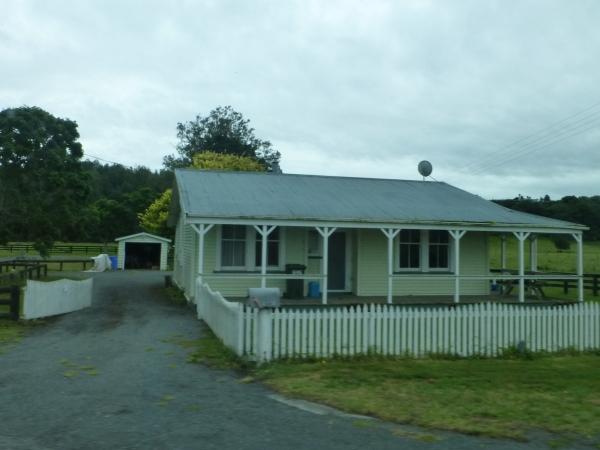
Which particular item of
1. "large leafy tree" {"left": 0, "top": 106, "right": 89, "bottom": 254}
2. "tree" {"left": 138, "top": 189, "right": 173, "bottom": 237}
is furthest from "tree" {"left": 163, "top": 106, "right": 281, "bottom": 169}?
"large leafy tree" {"left": 0, "top": 106, "right": 89, "bottom": 254}

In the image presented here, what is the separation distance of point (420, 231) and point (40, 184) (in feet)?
52.4

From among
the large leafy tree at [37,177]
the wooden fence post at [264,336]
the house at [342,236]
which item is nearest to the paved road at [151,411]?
the wooden fence post at [264,336]

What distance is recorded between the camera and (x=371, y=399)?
7.43 m

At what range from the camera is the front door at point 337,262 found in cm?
1930

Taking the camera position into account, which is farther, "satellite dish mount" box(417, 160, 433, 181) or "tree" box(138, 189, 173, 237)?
"tree" box(138, 189, 173, 237)

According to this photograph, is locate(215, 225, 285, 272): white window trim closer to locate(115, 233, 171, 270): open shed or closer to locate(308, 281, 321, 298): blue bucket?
locate(308, 281, 321, 298): blue bucket

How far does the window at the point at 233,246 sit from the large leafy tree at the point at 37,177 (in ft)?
36.2

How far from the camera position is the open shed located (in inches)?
1575

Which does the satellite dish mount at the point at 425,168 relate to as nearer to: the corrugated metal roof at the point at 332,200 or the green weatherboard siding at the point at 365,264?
the corrugated metal roof at the point at 332,200

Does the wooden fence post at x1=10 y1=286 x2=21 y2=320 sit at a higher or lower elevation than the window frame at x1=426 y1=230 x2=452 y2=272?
lower

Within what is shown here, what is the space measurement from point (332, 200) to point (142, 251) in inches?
994

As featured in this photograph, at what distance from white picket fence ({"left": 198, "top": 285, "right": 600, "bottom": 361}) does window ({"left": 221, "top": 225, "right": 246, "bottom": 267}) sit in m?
6.32

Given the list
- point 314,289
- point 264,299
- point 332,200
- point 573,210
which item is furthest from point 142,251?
point 573,210

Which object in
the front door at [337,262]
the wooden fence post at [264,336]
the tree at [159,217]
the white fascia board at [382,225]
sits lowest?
the wooden fence post at [264,336]
